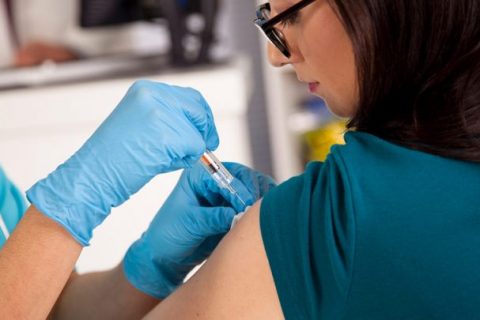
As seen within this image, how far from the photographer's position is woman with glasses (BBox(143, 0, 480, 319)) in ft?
2.63

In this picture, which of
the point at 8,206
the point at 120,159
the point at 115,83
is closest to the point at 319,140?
the point at 115,83

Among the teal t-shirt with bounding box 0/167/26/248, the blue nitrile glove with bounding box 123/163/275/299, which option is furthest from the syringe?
the teal t-shirt with bounding box 0/167/26/248

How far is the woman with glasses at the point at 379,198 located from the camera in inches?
31.5

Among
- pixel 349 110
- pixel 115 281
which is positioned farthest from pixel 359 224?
pixel 115 281

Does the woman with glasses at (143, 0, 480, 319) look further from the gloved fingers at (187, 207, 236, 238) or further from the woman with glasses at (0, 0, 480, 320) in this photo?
the gloved fingers at (187, 207, 236, 238)

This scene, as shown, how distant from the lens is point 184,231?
3.74ft

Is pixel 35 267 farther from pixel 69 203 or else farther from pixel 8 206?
pixel 8 206

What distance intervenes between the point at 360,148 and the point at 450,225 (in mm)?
140

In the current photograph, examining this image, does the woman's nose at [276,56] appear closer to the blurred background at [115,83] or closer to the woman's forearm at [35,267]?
the woman's forearm at [35,267]

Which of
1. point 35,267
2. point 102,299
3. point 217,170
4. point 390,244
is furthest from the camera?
point 102,299

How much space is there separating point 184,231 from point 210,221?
0.18 ft

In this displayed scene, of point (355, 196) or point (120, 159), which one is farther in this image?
point (120, 159)

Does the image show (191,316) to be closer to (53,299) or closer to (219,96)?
(53,299)

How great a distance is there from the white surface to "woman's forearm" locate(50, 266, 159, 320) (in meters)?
0.73
